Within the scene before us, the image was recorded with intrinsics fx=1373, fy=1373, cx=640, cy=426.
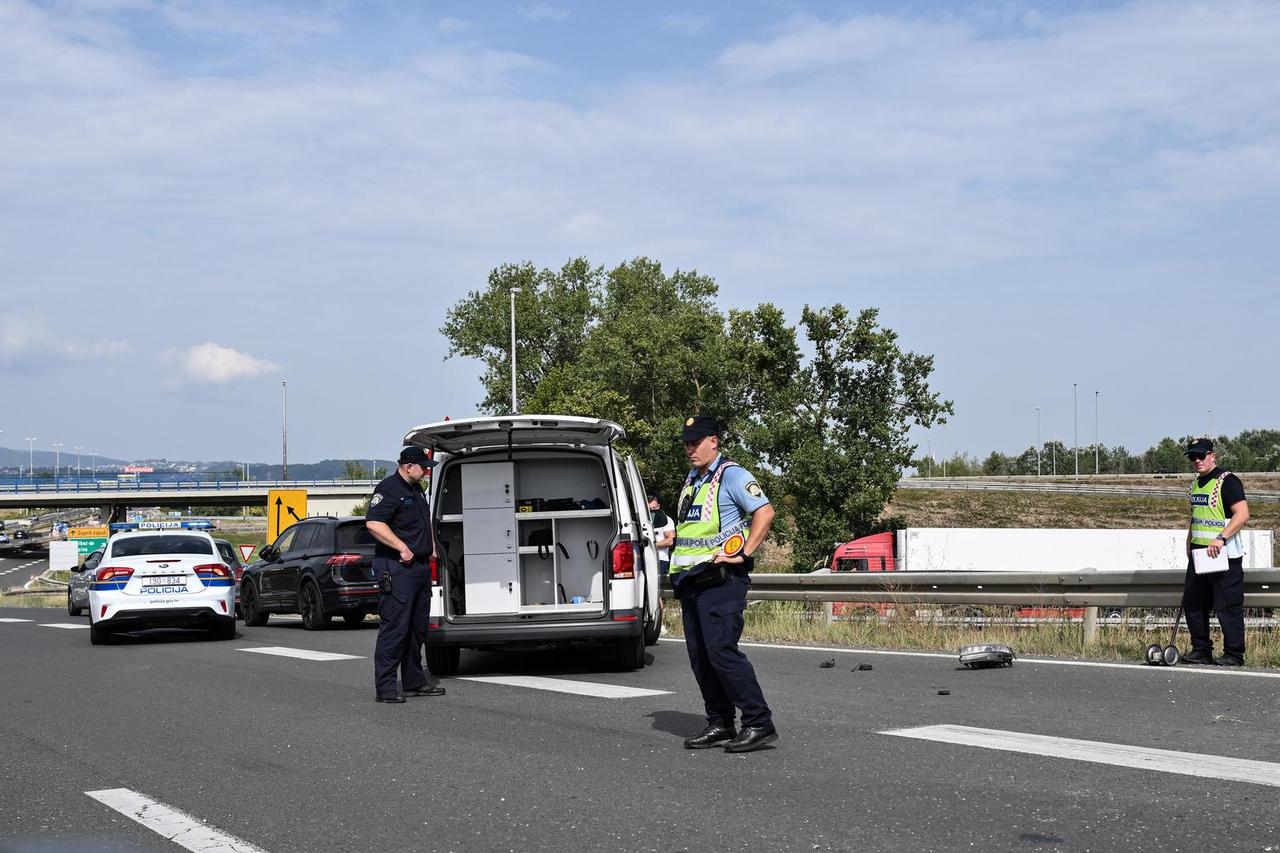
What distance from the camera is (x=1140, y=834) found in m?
5.22

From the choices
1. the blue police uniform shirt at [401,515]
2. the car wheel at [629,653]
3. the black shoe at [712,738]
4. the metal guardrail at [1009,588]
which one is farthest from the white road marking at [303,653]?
the black shoe at [712,738]

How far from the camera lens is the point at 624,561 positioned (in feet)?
38.4

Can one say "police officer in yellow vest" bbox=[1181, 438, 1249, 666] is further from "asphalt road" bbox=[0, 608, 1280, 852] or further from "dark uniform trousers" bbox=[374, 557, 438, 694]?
"dark uniform trousers" bbox=[374, 557, 438, 694]

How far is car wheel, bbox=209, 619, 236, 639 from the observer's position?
18.0 metres

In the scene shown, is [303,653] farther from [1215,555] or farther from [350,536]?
[1215,555]

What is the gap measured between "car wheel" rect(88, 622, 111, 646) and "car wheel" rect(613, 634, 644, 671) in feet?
28.1

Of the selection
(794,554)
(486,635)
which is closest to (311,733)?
(486,635)

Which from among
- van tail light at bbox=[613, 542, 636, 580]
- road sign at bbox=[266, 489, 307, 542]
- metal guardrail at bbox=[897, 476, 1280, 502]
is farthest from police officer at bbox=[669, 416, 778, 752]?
metal guardrail at bbox=[897, 476, 1280, 502]

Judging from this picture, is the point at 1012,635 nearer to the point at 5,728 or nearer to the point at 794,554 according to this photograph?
the point at 5,728

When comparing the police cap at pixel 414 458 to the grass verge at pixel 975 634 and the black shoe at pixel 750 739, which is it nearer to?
the black shoe at pixel 750 739

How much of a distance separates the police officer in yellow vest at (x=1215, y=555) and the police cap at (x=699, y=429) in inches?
211

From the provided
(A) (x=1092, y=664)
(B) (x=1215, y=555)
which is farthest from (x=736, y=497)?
(B) (x=1215, y=555)

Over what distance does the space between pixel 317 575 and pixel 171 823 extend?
46.1ft

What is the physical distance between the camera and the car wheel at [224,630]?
18.0 m
